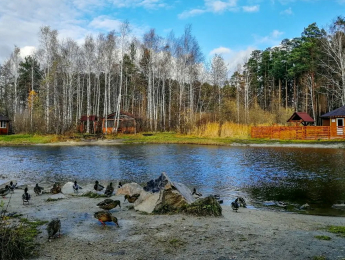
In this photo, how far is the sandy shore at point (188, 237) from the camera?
5.54m

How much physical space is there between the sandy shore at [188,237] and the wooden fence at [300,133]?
109 ft

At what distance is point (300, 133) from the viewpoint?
40.0 m

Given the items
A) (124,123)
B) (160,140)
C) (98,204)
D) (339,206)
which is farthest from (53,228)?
(124,123)

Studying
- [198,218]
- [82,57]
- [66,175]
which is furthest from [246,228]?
[82,57]

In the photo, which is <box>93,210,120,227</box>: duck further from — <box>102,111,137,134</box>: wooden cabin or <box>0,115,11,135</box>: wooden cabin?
<box>0,115,11,135</box>: wooden cabin

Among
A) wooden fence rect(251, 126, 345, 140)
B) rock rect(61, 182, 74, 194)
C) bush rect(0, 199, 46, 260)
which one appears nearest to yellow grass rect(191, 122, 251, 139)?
wooden fence rect(251, 126, 345, 140)

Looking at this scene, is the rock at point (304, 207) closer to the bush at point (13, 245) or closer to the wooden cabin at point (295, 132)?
the bush at point (13, 245)

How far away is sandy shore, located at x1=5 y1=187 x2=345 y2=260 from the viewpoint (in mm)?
5539

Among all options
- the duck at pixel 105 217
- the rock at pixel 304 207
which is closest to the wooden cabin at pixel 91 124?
the rock at pixel 304 207

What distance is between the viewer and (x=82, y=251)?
5.68 meters

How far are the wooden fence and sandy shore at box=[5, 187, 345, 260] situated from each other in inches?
1313

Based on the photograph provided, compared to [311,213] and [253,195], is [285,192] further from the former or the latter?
[311,213]

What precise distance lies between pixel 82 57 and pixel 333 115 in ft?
138

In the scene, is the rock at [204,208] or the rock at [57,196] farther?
the rock at [57,196]
